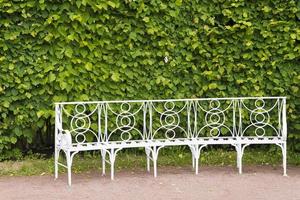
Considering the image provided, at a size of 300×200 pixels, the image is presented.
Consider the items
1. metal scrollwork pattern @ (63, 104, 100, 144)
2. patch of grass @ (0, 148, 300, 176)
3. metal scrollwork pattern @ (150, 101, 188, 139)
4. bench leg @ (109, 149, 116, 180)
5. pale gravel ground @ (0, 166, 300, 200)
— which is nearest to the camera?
pale gravel ground @ (0, 166, 300, 200)

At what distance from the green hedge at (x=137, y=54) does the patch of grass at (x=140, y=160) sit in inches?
12.2

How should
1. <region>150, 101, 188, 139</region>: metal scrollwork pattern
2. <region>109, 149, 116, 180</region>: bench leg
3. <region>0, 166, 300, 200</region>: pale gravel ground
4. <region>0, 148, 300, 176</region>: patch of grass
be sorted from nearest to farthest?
1. <region>0, 166, 300, 200</region>: pale gravel ground
2. <region>109, 149, 116, 180</region>: bench leg
3. <region>0, 148, 300, 176</region>: patch of grass
4. <region>150, 101, 188, 139</region>: metal scrollwork pattern

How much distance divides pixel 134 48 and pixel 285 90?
2178 mm

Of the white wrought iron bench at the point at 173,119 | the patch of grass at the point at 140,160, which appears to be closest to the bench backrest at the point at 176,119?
the white wrought iron bench at the point at 173,119

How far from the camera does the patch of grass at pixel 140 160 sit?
21.0 ft

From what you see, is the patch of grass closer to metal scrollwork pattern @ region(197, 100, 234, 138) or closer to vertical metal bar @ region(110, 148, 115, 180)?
metal scrollwork pattern @ region(197, 100, 234, 138)

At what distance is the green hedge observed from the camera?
21.1 ft

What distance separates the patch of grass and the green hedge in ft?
1.02

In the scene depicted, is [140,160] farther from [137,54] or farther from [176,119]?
[137,54]

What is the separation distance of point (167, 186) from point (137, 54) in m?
1.92

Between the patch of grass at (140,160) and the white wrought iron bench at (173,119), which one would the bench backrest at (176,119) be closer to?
the white wrought iron bench at (173,119)

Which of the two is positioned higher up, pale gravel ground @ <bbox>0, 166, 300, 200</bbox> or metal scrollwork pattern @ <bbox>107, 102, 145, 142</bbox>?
metal scrollwork pattern @ <bbox>107, 102, 145, 142</bbox>

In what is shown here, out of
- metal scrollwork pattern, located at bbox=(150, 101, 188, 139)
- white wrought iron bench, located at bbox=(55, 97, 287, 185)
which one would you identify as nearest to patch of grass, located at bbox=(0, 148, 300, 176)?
white wrought iron bench, located at bbox=(55, 97, 287, 185)

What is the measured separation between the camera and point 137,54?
6.64m
